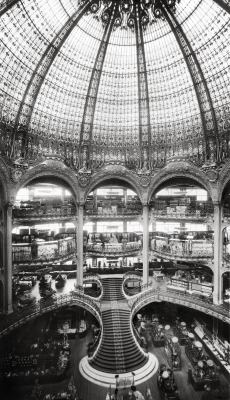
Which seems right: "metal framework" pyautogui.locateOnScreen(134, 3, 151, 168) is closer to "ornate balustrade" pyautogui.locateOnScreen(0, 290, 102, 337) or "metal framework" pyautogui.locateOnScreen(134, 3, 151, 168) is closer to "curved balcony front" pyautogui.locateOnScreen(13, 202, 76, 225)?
"curved balcony front" pyautogui.locateOnScreen(13, 202, 76, 225)

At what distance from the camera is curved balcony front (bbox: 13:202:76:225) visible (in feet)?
86.9

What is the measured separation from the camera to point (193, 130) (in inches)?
1124

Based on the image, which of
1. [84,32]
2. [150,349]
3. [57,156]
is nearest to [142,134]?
[57,156]

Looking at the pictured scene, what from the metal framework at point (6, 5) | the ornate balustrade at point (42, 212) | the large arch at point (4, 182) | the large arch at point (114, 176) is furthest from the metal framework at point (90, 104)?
the large arch at point (4, 182)

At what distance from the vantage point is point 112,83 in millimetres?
27438

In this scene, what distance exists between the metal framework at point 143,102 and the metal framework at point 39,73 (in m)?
5.33

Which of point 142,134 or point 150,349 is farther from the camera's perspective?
point 142,134

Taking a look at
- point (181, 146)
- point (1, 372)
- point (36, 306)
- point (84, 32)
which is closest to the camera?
point (1, 372)

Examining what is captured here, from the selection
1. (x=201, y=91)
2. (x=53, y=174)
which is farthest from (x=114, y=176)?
(x=201, y=91)

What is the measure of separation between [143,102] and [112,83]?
3.59 metres

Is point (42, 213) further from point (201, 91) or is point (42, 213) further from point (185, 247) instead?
point (201, 91)

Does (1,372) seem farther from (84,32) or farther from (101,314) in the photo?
(84,32)

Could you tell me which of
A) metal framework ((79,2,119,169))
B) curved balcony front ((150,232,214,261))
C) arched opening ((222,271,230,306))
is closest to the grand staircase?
curved balcony front ((150,232,214,261))

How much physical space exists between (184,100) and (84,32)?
35.9 feet
